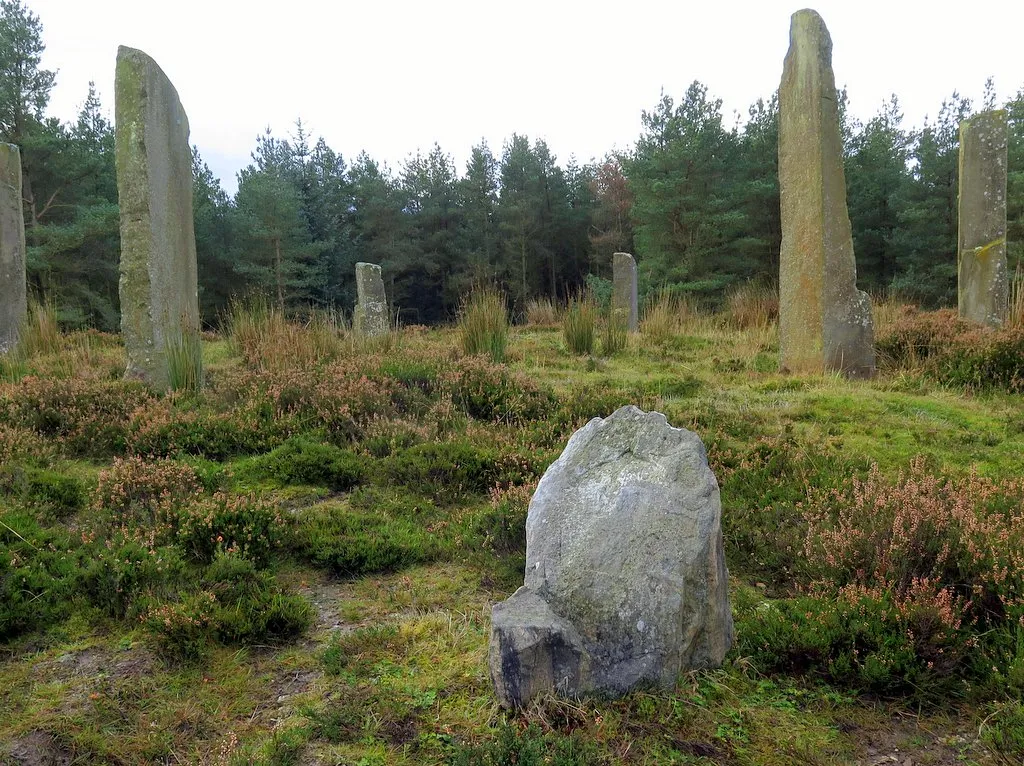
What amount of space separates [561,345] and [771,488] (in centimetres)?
656

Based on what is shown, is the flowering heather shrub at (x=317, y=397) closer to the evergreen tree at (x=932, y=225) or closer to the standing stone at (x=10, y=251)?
the standing stone at (x=10, y=251)

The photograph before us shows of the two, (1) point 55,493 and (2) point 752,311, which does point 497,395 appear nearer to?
(1) point 55,493

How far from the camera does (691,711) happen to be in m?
2.56

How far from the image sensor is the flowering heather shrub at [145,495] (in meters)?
4.07

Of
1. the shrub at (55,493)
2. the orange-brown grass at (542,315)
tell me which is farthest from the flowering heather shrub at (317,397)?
the orange-brown grass at (542,315)

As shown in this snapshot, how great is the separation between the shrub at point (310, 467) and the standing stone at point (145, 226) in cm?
263

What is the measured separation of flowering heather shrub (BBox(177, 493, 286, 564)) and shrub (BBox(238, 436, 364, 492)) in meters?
0.93

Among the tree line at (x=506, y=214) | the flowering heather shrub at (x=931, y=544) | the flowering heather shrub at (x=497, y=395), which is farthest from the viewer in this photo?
the tree line at (x=506, y=214)

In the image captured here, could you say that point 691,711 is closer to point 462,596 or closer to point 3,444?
point 462,596

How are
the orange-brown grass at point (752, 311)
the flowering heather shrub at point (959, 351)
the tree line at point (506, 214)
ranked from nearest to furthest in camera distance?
the flowering heather shrub at point (959, 351), the orange-brown grass at point (752, 311), the tree line at point (506, 214)

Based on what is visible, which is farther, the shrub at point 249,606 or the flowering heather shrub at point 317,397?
the flowering heather shrub at point 317,397

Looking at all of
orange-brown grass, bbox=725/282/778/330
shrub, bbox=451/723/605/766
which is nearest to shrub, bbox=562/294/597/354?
orange-brown grass, bbox=725/282/778/330

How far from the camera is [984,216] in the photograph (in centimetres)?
1109

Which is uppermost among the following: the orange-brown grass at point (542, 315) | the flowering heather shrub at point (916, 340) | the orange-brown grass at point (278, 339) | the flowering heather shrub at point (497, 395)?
the orange-brown grass at point (542, 315)
